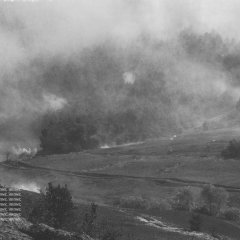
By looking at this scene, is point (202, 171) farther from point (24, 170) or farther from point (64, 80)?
point (64, 80)

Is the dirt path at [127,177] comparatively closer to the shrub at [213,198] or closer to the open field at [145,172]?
the open field at [145,172]

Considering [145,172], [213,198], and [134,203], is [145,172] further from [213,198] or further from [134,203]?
[134,203]

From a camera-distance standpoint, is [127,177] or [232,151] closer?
[127,177]

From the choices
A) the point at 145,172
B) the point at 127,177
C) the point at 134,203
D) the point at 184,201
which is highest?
the point at 145,172

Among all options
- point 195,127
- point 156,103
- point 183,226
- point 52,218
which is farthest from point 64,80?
point 52,218

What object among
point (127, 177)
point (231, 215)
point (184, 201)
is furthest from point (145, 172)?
point (231, 215)
